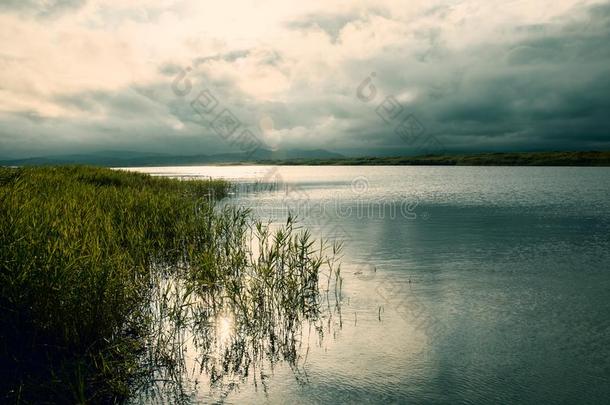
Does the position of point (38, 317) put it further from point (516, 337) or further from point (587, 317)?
A: point (587, 317)

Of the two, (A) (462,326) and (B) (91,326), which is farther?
(A) (462,326)

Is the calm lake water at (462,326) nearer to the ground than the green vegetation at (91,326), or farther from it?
nearer to the ground

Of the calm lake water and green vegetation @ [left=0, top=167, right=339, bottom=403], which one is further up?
green vegetation @ [left=0, top=167, right=339, bottom=403]

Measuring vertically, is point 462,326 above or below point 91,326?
below

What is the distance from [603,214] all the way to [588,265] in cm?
1983

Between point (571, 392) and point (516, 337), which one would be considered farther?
point (516, 337)

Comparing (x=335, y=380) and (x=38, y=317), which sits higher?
(x=38, y=317)

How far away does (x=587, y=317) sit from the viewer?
1266cm

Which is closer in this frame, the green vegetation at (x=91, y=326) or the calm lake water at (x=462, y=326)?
the green vegetation at (x=91, y=326)

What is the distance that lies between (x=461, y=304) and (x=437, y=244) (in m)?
10.8

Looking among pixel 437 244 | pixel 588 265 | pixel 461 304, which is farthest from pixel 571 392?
pixel 437 244

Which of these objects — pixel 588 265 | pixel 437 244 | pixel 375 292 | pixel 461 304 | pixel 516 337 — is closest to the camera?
pixel 516 337

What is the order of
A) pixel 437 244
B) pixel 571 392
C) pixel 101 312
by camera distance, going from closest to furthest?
pixel 571 392, pixel 101 312, pixel 437 244

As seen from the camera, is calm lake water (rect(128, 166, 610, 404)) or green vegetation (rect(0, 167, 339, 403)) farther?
calm lake water (rect(128, 166, 610, 404))
